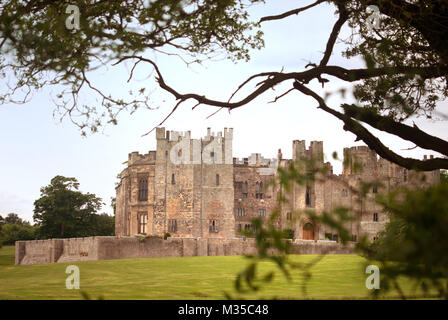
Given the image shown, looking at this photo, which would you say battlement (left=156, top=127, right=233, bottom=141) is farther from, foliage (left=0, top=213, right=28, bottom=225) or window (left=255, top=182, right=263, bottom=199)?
foliage (left=0, top=213, right=28, bottom=225)

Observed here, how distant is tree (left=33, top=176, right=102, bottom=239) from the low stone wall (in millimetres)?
14782

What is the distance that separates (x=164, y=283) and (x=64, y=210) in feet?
121

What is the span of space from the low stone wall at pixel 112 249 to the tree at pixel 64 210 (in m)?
14.8

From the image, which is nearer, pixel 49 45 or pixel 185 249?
pixel 49 45

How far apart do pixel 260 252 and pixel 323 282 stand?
15.1 m

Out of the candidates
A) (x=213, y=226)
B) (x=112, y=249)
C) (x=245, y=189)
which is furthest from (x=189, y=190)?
(x=112, y=249)

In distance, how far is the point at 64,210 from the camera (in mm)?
53406

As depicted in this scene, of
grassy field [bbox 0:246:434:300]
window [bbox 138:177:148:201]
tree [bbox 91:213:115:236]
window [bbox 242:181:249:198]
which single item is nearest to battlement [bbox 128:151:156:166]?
window [bbox 138:177:148:201]

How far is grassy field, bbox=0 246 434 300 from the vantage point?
1373 cm

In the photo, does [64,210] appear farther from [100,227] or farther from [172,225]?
[172,225]

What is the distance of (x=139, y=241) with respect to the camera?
3703 cm

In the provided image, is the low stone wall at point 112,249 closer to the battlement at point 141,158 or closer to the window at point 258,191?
the battlement at point 141,158
